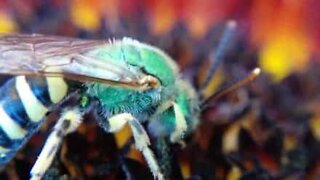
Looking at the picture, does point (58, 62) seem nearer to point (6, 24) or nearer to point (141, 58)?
point (141, 58)

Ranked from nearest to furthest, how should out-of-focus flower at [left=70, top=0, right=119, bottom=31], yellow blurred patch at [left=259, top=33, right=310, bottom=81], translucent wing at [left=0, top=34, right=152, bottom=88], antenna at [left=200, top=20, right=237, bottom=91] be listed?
translucent wing at [left=0, top=34, right=152, bottom=88]
antenna at [left=200, top=20, right=237, bottom=91]
yellow blurred patch at [left=259, top=33, right=310, bottom=81]
out-of-focus flower at [left=70, top=0, right=119, bottom=31]

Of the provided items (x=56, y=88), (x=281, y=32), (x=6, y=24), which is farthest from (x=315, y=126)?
(x=6, y=24)

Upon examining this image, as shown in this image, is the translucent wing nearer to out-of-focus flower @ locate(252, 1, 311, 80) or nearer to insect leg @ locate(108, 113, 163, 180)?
insect leg @ locate(108, 113, 163, 180)

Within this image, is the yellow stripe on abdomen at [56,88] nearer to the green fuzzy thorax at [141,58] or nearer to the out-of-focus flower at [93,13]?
the green fuzzy thorax at [141,58]

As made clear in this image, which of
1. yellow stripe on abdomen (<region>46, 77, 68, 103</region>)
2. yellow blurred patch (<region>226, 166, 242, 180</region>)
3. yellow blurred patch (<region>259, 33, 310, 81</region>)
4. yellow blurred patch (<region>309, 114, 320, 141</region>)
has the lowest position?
yellow blurred patch (<region>226, 166, 242, 180</region>)

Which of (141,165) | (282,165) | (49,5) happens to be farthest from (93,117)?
(49,5)

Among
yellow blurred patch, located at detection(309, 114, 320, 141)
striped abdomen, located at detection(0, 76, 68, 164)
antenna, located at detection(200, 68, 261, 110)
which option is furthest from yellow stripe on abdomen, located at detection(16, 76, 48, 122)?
yellow blurred patch, located at detection(309, 114, 320, 141)

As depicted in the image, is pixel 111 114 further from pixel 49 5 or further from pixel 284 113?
pixel 49 5

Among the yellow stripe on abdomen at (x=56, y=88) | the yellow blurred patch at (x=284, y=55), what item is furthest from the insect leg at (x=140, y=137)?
the yellow blurred patch at (x=284, y=55)
